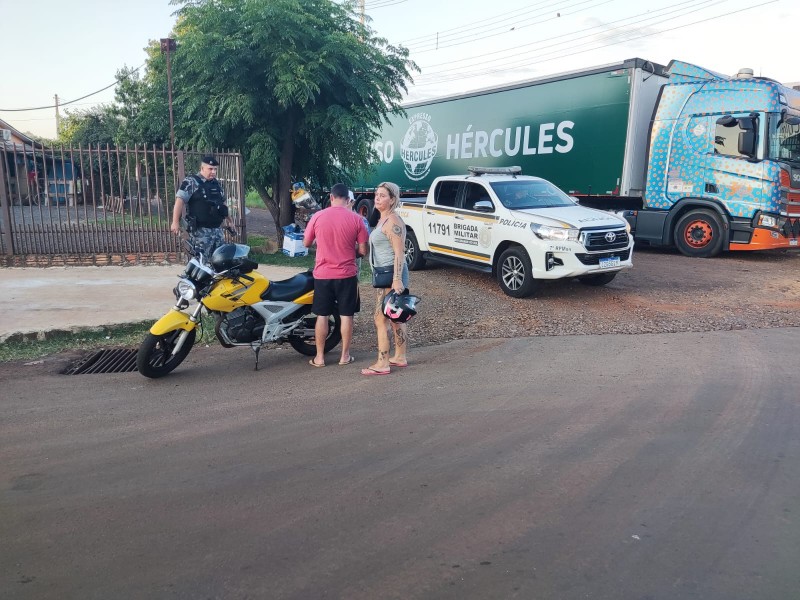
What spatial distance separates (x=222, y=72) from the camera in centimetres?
1336

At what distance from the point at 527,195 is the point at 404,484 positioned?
7343 mm

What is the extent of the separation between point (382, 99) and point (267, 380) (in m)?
10.0

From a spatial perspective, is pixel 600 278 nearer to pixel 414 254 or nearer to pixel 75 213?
pixel 414 254

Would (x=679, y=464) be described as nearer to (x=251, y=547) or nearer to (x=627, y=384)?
(x=627, y=384)

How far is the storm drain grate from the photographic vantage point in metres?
6.27

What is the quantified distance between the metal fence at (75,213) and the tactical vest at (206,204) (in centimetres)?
429

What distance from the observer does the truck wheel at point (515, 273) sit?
31.1 ft

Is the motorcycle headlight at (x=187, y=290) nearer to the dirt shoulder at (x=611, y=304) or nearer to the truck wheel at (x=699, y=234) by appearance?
the dirt shoulder at (x=611, y=304)

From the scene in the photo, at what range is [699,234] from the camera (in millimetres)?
14109

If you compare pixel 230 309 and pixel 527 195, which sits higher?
pixel 527 195

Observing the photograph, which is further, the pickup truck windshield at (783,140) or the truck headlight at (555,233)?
the pickup truck windshield at (783,140)

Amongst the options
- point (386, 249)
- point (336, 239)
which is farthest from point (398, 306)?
point (336, 239)

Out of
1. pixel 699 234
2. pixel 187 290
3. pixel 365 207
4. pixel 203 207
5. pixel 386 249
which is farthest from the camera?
pixel 365 207

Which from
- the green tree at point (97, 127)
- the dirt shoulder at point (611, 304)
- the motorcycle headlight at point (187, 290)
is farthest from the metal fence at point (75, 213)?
the green tree at point (97, 127)
